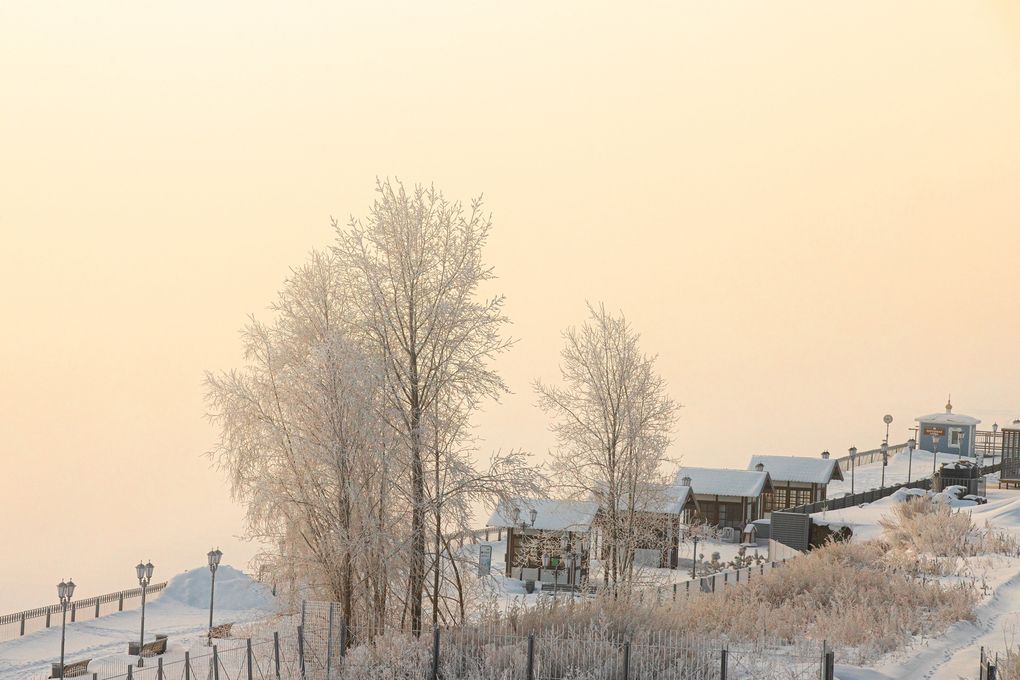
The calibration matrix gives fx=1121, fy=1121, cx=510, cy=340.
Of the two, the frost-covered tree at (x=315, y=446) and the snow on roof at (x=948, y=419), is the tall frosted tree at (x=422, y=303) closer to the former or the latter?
the frost-covered tree at (x=315, y=446)

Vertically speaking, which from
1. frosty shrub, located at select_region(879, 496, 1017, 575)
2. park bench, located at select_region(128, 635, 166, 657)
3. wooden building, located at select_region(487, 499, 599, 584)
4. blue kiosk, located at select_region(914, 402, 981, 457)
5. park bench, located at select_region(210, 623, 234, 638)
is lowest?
park bench, located at select_region(128, 635, 166, 657)

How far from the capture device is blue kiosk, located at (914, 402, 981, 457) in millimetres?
84875

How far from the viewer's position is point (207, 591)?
50.3 m

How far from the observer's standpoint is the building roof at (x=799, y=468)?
68.4m

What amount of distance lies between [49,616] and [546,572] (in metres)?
20.6

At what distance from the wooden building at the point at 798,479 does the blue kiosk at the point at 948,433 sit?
1943 centimetres

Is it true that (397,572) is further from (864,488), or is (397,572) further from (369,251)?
(864,488)

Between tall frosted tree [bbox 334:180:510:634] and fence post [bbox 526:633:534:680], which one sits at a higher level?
tall frosted tree [bbox 334:180:510:634]

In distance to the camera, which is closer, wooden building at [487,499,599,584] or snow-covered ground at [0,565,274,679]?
snow-covered ground at [0,565,274,679]

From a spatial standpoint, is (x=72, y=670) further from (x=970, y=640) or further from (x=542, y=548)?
(x=970, y=640)

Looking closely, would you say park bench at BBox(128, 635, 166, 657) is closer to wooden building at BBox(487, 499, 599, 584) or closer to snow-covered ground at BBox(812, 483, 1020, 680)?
wooden building at BBox(487, 499, 599, 584)

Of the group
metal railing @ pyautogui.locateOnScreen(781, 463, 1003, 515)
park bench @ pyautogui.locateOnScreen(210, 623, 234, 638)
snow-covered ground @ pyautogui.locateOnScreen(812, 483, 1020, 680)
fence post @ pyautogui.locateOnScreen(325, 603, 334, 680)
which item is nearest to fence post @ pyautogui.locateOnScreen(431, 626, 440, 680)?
fence post @ pyautogui.locateOnScreen(325, 603, 334, 680)

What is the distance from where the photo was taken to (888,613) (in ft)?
90.2

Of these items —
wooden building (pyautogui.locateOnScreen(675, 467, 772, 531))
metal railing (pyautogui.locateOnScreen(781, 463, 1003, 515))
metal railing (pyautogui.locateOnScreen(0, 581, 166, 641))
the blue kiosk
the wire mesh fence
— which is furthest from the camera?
the blue kiosk
